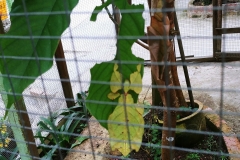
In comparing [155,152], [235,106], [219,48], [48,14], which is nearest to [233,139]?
[155,152]

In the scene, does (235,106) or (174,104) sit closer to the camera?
(174,104)

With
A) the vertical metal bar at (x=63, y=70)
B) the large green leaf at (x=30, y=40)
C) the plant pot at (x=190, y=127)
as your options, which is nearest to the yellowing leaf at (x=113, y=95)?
the large green leaf at (x=30, y=40)

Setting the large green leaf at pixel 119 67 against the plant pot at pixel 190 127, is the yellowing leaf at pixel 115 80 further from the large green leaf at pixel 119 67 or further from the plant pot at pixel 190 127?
the plant pot at pixel 190 127

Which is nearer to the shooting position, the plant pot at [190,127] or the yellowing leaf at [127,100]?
the yellowing leaf at [127,100]

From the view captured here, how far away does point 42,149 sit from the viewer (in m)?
1.68

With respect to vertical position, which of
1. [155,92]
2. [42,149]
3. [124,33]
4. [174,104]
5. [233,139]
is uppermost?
[124,33]

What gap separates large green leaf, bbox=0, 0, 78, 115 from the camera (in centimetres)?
62

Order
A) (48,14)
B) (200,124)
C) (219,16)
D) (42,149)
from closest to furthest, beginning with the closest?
(48,14)
(200,124)
(42,149)
(219,16)

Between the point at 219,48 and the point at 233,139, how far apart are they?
147 cm

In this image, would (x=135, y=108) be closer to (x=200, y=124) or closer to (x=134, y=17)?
(x=134, y=17)

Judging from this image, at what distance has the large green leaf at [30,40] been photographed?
0.62m

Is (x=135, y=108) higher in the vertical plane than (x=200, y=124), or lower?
higher

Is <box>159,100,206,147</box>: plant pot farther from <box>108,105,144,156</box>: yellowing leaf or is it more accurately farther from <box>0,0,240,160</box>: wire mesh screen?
<box>108,105,144,156</box>: yellowing leaf

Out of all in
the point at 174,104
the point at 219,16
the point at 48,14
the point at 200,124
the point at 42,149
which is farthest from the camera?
the point at 219,16
